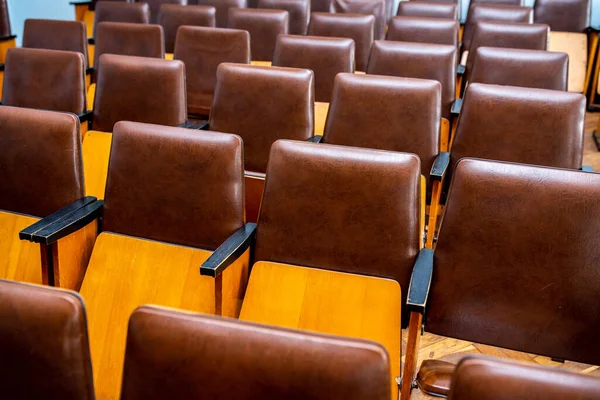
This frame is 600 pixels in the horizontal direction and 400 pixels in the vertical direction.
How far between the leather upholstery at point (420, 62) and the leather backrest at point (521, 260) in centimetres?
43

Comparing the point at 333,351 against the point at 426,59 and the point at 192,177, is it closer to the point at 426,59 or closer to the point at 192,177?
the point at 192,177

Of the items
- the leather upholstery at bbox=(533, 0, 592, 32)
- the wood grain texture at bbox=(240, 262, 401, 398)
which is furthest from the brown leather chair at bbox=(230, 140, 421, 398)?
the leather upholstery at bbox=(533, 0, 592, 32)

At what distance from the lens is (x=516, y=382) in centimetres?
24

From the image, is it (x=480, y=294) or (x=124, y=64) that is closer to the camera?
(x=480, y=294)

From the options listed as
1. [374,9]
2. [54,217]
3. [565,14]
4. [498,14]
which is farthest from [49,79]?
[565,14]

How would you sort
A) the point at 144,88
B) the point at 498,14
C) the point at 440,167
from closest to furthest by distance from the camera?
the point at 440,167 → the point at 144,88 → the point at 498,14

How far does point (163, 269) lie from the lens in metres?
0.52

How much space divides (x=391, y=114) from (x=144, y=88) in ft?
1.01

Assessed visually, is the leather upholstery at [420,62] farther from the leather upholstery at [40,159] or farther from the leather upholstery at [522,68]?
the leather upholstery at [40,159]

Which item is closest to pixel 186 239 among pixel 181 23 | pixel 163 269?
pixel 163 269

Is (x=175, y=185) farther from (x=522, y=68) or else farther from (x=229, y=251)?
(x=522, y=68)

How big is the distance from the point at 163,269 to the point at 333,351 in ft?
0.96

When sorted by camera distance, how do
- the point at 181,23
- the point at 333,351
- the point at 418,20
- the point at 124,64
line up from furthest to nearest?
the point at 181,23
the point at 418,20
the point at 124,64
the point at 333,351

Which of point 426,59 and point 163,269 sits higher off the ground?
point 426,59
